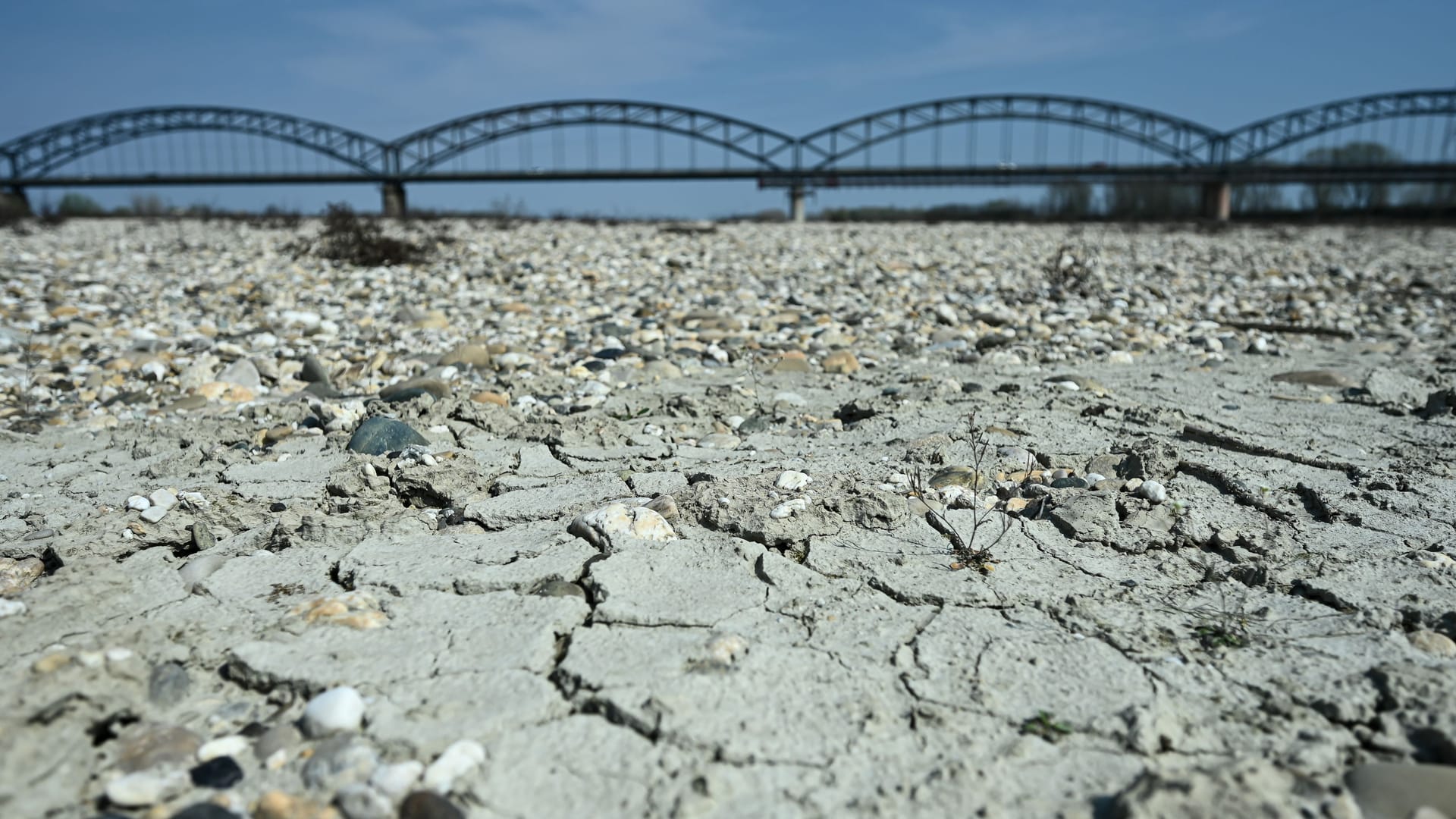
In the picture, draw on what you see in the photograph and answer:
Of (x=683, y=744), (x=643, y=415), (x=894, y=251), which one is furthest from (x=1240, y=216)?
(x=683, y=744)

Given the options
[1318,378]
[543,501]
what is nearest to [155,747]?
[543,501]

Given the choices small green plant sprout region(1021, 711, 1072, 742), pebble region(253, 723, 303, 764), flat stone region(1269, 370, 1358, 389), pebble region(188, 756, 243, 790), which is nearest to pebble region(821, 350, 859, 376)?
flat stone region(1269, 370, 1358, 389)

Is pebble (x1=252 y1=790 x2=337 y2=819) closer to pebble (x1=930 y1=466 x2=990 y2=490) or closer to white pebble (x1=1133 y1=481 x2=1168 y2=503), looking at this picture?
pebble (x1=930 y1=466 x2=990 y2=490)

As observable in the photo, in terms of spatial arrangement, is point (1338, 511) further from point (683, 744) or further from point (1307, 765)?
point (683, 744)

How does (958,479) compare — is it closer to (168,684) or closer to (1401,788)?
(1401,788)

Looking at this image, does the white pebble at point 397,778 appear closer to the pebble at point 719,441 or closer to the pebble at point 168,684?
the pebble at point 168,684

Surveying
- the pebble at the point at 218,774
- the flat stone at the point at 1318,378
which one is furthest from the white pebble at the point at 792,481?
the flat stone at the point at 1318,378
